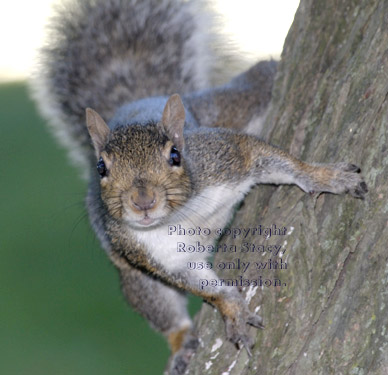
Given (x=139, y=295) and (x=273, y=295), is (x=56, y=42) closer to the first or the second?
(x=139, y=295)

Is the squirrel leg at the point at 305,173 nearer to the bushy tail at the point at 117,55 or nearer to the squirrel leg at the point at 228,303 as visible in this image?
the squirrel leg at the point at 228,303

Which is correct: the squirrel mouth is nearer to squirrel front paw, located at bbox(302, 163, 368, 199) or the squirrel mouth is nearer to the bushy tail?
squirrel front paw, located at bbox(302, 163, 368, 199)

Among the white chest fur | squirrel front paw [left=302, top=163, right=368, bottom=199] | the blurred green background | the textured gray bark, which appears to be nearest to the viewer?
the textured gray bark

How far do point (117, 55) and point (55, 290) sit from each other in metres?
2.06

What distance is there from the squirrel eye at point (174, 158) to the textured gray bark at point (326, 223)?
0.93ft

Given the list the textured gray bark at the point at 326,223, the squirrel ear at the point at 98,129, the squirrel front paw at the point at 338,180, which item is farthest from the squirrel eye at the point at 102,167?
the squirrel front paw at the point at 338,180

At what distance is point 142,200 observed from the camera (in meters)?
2.02

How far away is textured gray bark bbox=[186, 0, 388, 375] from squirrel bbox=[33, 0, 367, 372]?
6 cm

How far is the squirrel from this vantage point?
212cm

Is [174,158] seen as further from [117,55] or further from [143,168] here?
[117,55]

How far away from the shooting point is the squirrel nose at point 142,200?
2.02 m

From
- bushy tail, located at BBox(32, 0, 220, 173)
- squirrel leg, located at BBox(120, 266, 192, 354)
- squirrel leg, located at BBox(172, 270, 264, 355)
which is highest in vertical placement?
bushy tail, located at BBox(32, 0, 220, 173)

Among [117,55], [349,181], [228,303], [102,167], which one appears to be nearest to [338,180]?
[349,181]

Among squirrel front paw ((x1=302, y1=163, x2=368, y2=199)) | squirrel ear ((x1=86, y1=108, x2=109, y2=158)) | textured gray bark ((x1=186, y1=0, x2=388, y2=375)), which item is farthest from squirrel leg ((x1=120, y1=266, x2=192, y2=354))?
squirrel front paw ((x1=302, y1=163, x2=368, y2=199))
